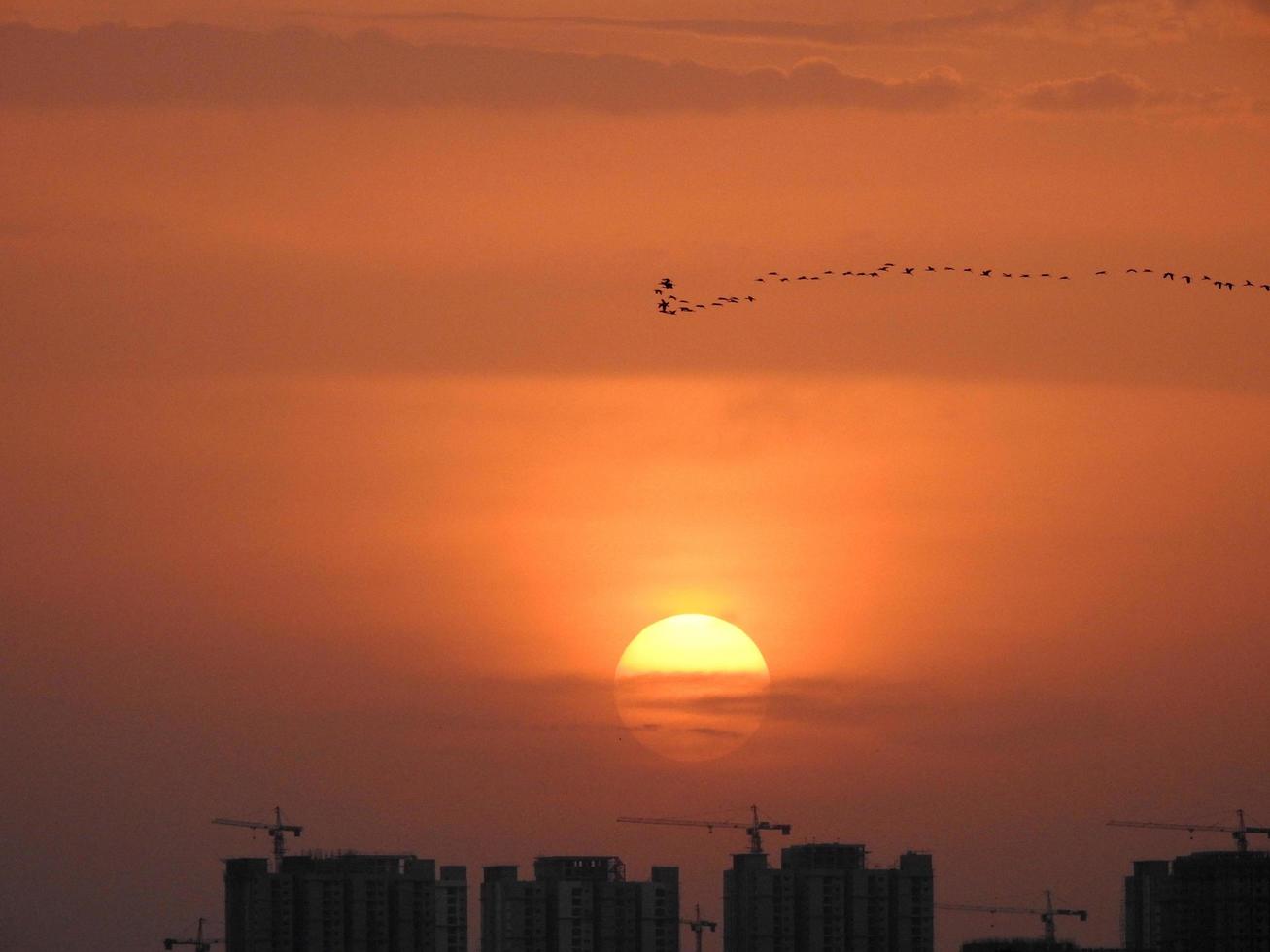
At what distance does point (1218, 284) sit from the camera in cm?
16800

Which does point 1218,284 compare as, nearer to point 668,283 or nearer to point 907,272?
point 907,272

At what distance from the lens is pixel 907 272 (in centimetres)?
16850

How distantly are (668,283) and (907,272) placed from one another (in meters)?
14.5

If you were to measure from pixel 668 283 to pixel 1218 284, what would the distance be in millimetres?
33227

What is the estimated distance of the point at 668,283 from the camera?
168 meters

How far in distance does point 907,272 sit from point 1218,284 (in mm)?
18761

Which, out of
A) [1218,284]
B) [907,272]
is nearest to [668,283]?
[907,272]
